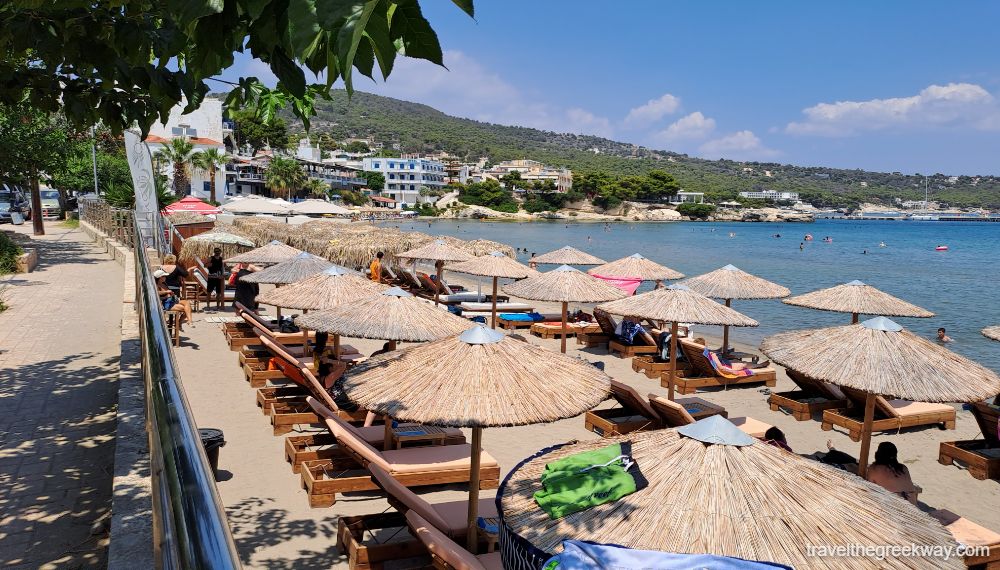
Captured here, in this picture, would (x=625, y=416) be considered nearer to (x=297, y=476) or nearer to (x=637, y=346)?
(x=297, y=476)

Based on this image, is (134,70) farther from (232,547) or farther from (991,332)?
(991,332)

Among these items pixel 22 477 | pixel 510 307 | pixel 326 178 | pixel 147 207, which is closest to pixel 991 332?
pixel 510 307

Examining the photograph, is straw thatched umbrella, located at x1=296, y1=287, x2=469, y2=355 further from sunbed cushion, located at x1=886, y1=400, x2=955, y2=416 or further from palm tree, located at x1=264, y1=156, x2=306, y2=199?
palm tree, located at x1=264, y1=156, x2=306, y2=199

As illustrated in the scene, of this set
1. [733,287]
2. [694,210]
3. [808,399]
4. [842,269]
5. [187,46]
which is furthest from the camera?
[694,210]

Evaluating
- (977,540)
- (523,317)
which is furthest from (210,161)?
(977,540)

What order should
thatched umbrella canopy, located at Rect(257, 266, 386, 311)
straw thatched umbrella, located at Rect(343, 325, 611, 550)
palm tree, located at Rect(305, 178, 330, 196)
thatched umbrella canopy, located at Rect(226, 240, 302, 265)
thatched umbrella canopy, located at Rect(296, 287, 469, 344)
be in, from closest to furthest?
straw thatched umbrella, located at Rect(343, 325, 611, 550)
thatched umbrella canopy, located at Rect(296, 287, 469, 344)
thatched umbrella canopy, located at Rect(257, 266, 386, 311)
thatched umbrella canopy, located at Rect(226, 240, 302, 265)
palm tree, located at Rect(305, 178, 330, 196)

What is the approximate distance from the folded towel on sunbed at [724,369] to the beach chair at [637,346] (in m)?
2.05

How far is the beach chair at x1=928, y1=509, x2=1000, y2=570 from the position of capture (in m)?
5.12

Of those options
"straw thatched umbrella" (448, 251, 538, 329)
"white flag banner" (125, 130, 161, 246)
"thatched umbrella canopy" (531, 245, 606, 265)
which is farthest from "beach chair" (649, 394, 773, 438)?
"white flag banner" (125, 130, 161, 246)

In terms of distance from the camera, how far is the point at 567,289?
38.9 ft

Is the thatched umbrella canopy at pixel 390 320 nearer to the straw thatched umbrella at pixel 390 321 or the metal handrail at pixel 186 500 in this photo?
the straw thatched umbrella at pixel 390 321
